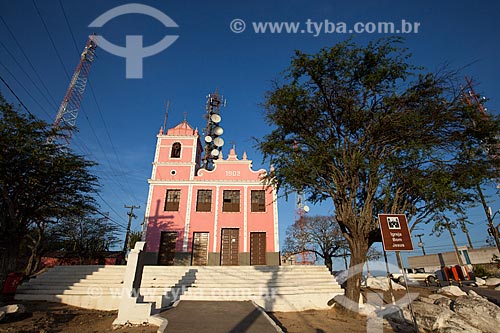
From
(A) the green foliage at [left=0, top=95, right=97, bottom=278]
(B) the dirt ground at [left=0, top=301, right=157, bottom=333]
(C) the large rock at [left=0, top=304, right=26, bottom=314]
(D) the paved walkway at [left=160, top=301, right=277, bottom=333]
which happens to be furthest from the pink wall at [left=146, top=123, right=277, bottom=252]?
(C) the large rock at [left=0, top=304, right=26, bottom=314]

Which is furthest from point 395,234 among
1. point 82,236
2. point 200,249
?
point 82,236

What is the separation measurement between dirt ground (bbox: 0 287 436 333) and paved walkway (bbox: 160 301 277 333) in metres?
0.89

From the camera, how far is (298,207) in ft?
129

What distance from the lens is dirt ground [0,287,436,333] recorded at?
23.9 ft

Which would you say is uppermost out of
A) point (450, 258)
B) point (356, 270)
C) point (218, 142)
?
point (218, 142)

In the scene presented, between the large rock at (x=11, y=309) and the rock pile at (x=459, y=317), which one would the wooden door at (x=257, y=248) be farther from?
the large rock at (x=11, y=309)

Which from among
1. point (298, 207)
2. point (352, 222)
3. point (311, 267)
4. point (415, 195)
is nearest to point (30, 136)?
point (352, 222)

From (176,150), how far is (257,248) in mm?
11105

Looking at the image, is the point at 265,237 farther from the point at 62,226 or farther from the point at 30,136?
the point at 62,226

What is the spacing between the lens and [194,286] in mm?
11984

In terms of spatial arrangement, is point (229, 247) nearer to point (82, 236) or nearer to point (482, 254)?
point (82, 236)

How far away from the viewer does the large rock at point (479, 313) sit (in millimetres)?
7406

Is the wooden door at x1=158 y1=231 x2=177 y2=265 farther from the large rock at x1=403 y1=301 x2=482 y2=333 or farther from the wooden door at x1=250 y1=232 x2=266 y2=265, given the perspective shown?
the large rock at x1=403 y1=301 x2=482 y2=333

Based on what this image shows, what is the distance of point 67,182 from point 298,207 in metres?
32.2
